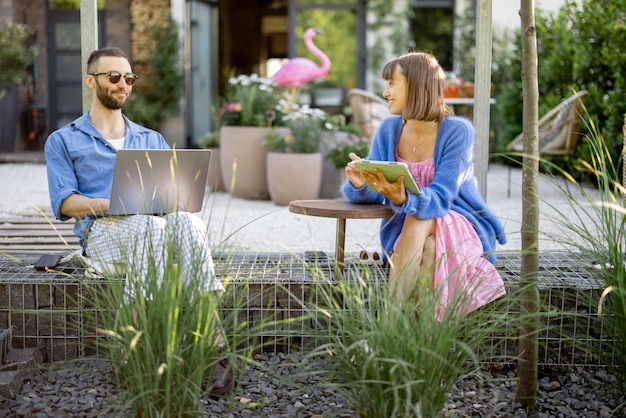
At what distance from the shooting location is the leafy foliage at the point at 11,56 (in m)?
10.9

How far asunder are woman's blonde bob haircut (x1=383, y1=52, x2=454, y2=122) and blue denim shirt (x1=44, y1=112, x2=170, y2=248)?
1.05 meters

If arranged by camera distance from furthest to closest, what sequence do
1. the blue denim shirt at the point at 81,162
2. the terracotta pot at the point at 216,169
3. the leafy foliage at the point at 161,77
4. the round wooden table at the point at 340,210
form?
the leafy foliage at the point at 161,77
the terracotta pot at the point at 216,169
the blue denim shirt at the point at 81,162
the round wooden table at the point at 340,210

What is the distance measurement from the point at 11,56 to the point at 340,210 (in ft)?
29.9

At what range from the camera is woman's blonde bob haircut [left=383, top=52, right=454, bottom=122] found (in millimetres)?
3123

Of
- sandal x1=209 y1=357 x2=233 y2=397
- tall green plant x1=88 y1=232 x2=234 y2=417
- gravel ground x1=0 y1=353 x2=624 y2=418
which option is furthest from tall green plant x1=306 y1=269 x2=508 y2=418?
sandal x1=209 y1=357 x2=233 y2=397

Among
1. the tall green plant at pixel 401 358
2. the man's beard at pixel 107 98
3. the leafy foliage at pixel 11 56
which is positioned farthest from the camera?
the leafy foliage at pixel 11 56

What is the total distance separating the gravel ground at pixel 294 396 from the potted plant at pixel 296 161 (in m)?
3.84

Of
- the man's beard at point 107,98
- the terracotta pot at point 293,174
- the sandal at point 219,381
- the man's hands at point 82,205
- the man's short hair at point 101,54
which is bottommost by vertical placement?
the sandal at point 219,381

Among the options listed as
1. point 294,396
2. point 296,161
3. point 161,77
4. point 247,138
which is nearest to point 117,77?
point 294,396

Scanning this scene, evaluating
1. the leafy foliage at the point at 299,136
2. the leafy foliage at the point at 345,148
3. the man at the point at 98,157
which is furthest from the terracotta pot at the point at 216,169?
the man at the point at 98,157

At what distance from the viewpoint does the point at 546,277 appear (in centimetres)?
334

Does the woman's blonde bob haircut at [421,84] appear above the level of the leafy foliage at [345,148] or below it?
above

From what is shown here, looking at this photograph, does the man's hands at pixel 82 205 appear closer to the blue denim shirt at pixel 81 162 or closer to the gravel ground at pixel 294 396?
the blue denim shirt at pixel 81 162

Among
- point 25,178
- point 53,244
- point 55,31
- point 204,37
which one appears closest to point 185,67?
point 204,37
